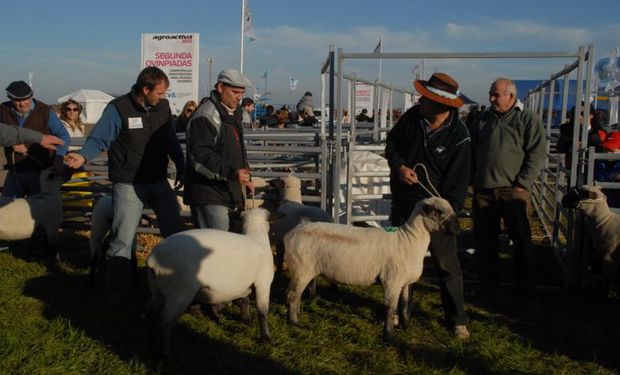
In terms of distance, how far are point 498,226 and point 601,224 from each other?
1035mm

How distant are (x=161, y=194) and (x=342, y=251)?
6.06 feet

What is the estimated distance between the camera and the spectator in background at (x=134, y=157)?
5242 mm

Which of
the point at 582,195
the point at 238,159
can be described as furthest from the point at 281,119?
the point at 238,159

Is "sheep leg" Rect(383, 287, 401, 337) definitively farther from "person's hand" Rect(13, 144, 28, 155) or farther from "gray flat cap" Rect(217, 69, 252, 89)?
"person's hand" Rect(13, 144, 28, 155)

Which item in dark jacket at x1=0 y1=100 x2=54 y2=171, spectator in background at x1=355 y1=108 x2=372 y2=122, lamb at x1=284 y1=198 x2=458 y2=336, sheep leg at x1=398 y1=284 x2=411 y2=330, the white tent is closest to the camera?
lamb at x1=284 y1=198 x2=458 y2=336

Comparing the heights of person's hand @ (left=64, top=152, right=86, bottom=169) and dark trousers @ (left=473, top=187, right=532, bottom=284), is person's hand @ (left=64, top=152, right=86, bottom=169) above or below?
above

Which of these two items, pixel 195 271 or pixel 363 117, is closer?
pixel 195 271

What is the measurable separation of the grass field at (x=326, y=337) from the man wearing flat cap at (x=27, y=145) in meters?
1.30

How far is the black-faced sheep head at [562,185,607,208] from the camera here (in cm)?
621

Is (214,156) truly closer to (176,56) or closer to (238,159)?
(238,159)

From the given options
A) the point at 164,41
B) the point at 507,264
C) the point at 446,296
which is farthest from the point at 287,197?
the point at 164,41

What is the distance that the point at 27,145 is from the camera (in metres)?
7.02

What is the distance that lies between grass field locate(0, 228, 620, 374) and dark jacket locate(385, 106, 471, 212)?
1216mm

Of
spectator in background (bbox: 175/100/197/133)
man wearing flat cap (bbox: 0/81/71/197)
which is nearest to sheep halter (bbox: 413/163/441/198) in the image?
man wearing flat cap (bbox: 0/81/71/197)
